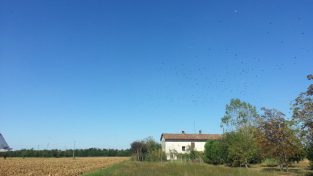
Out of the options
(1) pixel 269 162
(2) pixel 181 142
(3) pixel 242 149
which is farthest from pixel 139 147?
(3) pixel 242 149

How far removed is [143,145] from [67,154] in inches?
2159

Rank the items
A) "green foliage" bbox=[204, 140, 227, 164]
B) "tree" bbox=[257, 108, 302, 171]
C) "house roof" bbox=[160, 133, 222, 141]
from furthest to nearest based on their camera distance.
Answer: "house roof" bbox=[160, 133, 222, 141] → "green foliage" bbox=[204, 140, 227, 164] → "tree" bbox=[257, 108, 302, 171]

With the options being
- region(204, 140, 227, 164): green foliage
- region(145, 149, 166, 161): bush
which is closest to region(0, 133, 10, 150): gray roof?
region(145, 149, 166, 161): bush

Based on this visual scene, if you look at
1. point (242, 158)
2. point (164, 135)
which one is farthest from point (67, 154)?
point (242, 158)

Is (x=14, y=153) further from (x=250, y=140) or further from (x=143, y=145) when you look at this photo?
(x=250, y=140)

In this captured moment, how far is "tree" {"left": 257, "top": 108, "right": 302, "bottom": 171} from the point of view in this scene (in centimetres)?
3197

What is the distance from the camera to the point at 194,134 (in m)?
83.4

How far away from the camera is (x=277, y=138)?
32500mm

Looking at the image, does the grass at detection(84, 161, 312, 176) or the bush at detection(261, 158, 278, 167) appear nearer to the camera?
the grass at detection(84, 161, 312, 176)

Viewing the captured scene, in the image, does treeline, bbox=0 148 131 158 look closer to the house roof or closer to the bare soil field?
the house roof

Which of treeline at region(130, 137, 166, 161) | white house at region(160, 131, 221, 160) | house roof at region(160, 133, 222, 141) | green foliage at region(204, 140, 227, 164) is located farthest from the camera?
house roof at region(160, 133, 222, 141)

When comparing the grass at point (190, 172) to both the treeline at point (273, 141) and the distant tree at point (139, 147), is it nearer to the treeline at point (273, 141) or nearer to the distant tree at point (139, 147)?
the treeline at point (273, 141)

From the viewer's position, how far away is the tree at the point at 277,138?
31969 mm

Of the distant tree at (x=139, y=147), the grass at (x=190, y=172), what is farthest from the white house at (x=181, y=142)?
the grass at (x=190, y=172)
